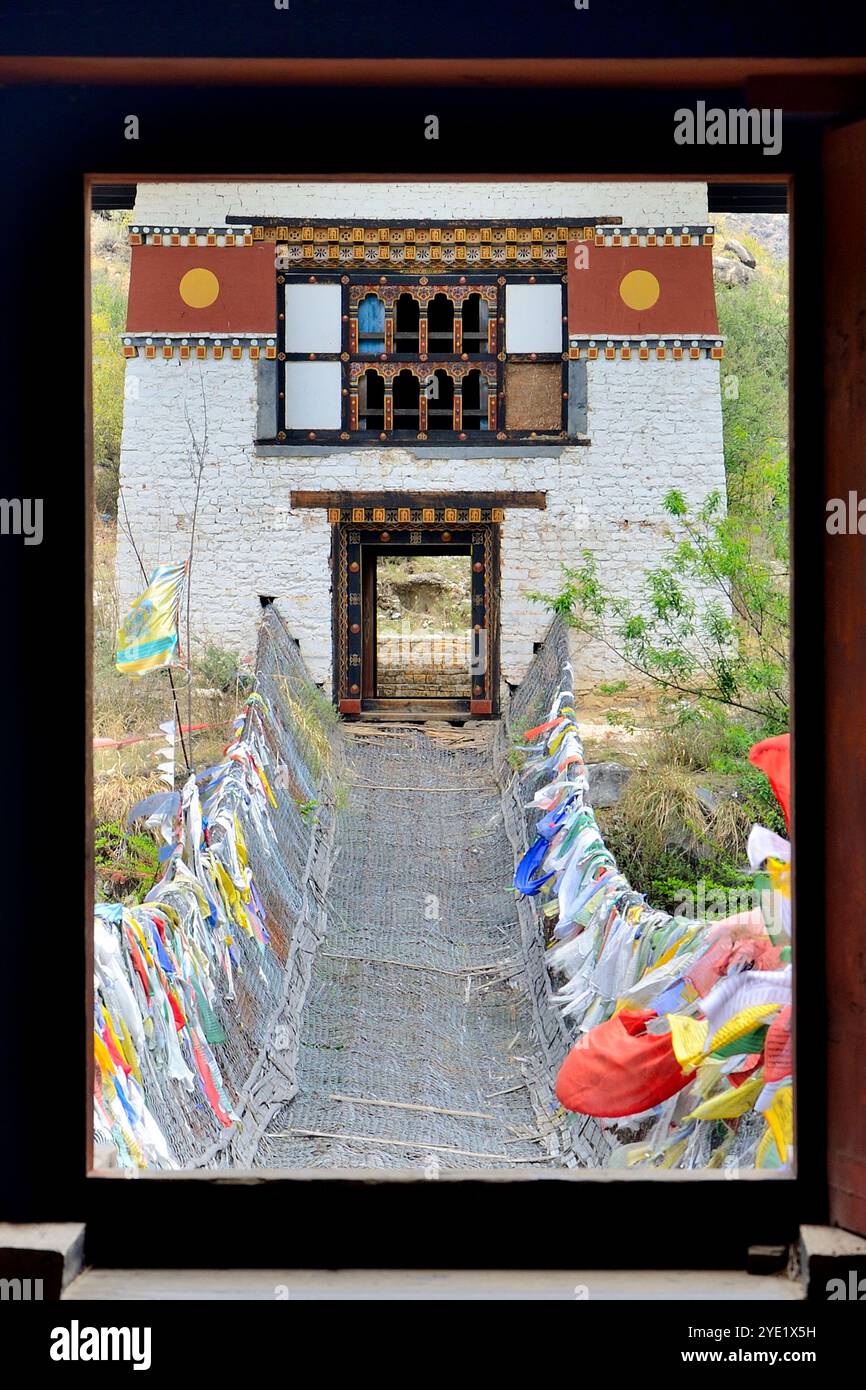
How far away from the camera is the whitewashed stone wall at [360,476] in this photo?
14.3 m

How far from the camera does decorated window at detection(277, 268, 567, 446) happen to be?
1448 cm

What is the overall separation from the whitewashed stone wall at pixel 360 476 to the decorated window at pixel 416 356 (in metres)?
0.32

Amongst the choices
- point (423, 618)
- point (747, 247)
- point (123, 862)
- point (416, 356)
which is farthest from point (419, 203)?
point (747, 247)

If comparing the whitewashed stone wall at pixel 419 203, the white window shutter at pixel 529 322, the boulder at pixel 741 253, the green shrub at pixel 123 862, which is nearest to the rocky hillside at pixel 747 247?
the boulder at pixel 741 253

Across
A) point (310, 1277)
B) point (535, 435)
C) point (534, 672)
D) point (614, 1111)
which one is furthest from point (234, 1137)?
point (535, 435)

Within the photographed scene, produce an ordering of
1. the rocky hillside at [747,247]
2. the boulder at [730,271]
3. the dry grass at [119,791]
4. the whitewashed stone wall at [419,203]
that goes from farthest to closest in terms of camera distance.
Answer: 1. the rocky hillside at [747,247]
2. the boulder at [730,271]
3. the whitewashed stone wall at [419,203]
4. the dry grass at [119,791]

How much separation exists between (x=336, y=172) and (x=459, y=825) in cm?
929

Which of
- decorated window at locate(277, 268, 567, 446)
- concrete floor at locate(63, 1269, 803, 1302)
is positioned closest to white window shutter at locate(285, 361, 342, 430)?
decorated window at locate(277, 268, 567, 446)

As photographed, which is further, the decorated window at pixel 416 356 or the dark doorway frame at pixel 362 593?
the decorated window at pixel 416 356

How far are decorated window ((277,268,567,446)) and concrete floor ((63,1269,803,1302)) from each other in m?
12.9

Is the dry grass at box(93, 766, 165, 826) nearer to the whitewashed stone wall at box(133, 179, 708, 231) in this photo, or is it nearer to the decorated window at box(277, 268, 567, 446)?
the decorated window at box(277, 268, 567, 446)

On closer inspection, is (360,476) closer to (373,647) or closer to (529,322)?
(373,647)

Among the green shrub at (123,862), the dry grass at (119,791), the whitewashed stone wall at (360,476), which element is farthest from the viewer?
the whitewashed stone wall at (360,476)

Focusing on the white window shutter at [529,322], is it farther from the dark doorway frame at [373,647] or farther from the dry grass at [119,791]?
the dry grass at [119,791]
